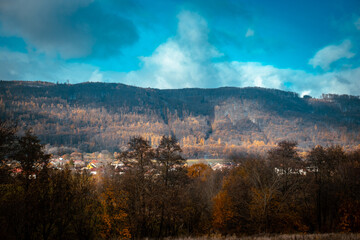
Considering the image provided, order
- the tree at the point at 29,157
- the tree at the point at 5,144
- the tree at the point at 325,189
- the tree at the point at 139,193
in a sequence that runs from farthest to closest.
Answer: the tree at the point at 325,189
the tree at the point at 139,193
the tree at the point at 29,157
the tree at the point at 5,144

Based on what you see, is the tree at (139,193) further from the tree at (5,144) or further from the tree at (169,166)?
the tree at (5,144)

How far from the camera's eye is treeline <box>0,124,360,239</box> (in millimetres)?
14953

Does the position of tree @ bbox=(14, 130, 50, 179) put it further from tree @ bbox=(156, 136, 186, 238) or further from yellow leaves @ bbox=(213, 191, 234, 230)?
yellow leaves @ bbox=(213, 191, 234, 230)

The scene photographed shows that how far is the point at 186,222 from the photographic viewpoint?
30359mm

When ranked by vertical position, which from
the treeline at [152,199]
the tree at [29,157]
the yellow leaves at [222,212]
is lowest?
the yellow leaves at [222,212]

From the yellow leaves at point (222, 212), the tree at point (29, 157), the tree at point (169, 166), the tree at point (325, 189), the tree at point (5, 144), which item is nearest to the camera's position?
the tree at point (5, 144)

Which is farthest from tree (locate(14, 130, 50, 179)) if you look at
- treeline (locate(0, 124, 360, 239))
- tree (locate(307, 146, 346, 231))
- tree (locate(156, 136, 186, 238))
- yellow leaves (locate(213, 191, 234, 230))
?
tree (locate(307, 146, 346, 231))

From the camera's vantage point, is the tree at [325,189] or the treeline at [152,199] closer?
the treeline at [152,199]

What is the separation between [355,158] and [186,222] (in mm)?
43420

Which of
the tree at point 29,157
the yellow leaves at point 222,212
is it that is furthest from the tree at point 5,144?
the yellow leaves at point 222,212

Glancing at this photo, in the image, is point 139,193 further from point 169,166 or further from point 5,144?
point 5,144

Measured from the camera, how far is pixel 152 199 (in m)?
20.2

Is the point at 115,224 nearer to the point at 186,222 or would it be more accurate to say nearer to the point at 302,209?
the point at 186,222

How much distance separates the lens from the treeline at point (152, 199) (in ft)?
49.1
